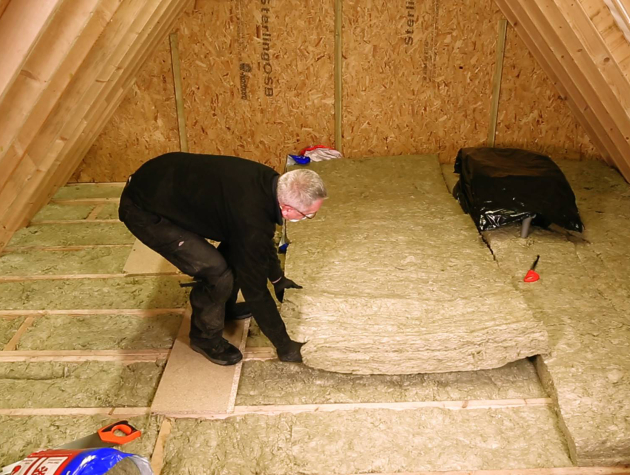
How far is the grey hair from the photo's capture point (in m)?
2.35

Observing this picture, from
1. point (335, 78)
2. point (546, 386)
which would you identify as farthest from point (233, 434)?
point (335, 78)

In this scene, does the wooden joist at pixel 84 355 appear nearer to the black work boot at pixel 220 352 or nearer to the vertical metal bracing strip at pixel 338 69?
the black work boot at pixel 220 352

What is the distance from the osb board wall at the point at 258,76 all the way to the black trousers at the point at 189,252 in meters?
2.26

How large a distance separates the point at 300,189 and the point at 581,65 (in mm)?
2126

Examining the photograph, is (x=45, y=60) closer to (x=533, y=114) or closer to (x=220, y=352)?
(x=220, y=352)

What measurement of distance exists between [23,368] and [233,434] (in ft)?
3.94

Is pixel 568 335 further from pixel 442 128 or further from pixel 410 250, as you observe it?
pixel 442 128

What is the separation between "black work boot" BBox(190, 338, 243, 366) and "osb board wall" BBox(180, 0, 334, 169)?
2.42 m

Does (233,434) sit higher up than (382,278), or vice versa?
(382,278)

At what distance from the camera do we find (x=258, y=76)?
4.79 m

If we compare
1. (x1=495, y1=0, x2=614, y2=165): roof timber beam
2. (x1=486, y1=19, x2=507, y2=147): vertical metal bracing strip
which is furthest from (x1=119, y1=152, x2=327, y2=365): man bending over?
(x1=486, y1=19, x2=507, y2=147): vertical metal bracing strip

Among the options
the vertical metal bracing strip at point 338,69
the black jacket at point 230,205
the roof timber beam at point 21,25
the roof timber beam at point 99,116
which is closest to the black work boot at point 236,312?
the black jacket at point 230,205

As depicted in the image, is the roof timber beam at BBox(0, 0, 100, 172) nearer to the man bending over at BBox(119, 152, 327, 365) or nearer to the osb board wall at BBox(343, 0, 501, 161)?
the man bending over at BBox(119, 152, 327, 365)

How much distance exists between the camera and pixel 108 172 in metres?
5.15
